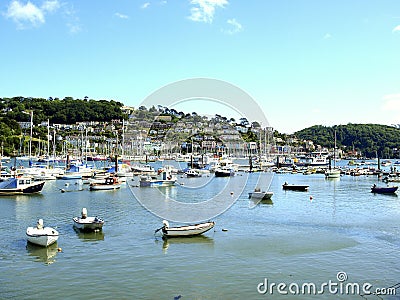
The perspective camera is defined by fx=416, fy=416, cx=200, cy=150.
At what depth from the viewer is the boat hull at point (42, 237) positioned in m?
17.8

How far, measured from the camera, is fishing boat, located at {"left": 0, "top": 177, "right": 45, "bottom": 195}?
35.8 metres

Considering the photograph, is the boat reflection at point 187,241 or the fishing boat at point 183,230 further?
the fishing boat at point 183,230

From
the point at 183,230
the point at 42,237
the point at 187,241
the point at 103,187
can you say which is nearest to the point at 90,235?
the point at 42,237

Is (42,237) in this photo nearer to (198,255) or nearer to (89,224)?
(89,224)

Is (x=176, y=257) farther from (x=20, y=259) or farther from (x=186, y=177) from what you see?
(x=186, y=177)

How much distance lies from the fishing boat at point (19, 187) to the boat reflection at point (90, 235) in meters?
17.3

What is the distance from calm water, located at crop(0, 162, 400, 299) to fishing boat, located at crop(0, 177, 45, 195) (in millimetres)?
7496

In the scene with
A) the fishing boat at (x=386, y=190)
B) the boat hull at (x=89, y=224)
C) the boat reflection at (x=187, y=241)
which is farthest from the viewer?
the fishing boat at (x=386, y=190)

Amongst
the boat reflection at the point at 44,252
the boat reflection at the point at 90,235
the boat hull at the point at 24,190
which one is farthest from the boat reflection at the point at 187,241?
the boat hull at the point at 24,190

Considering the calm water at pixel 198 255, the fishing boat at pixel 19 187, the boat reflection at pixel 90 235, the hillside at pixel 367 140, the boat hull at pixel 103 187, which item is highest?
the hillside at pixel 367 140

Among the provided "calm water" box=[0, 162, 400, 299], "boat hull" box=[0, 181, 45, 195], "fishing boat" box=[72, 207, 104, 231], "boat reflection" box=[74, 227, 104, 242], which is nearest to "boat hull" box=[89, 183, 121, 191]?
"boat hull" box=[0, 181, 45, 195]

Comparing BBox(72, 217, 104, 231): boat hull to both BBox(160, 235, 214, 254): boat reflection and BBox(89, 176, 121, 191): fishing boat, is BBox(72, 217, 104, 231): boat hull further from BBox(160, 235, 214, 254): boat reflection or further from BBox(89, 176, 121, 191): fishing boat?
BBox(89, 176, 121, 191): fishing boat

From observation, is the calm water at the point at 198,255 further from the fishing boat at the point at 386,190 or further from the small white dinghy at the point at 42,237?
the fishing boat at the point at 386,190

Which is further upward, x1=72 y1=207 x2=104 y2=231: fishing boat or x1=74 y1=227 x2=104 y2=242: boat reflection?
x1=72 y1=207 x2=104 y2=231: fishing boat
